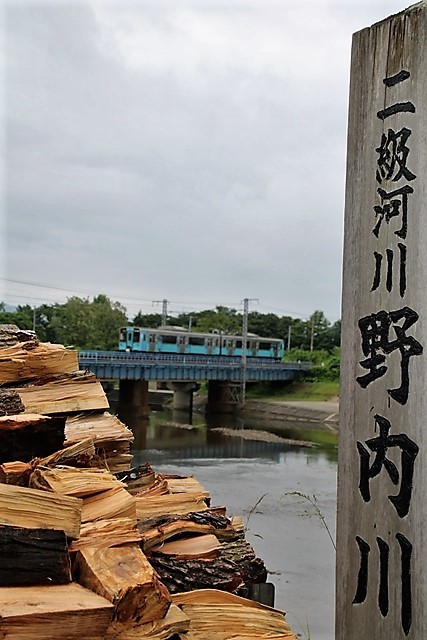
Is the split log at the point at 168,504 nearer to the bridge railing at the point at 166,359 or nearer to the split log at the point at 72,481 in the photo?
the split log at the point at 72,481

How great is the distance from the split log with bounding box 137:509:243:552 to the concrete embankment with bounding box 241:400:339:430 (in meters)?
26.9

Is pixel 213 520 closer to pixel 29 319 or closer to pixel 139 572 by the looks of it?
pixel 139 572

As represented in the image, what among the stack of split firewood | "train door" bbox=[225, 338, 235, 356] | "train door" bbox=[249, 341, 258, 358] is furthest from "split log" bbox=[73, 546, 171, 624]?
"train door" bbox=[249, 341, 258, 358]

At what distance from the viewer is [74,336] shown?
4188 cm

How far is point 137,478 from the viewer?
3.64 m

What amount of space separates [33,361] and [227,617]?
1779mm

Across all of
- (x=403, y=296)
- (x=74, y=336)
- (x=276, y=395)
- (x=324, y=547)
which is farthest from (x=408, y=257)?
(x=74, y=336)

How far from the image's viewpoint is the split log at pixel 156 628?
2186 mm

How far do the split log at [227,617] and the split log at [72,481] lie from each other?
1.68 feet

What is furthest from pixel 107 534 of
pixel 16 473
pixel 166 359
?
pixel 166 359

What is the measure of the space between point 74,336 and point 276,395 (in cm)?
1229

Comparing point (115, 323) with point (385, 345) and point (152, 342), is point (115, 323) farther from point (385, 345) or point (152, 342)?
point (385, 345)

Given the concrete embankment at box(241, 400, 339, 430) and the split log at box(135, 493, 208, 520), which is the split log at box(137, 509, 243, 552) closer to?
the split log at box(135, 493, 208, 520)

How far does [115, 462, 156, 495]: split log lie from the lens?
358 centimetres
